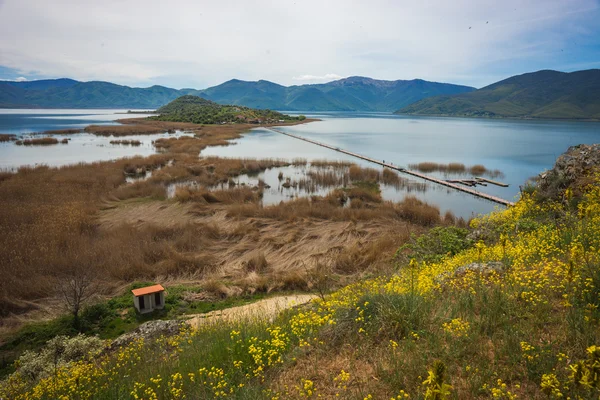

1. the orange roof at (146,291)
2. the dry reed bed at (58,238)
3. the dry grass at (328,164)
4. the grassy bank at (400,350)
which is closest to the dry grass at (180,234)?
the dry reed bed at (58,238)

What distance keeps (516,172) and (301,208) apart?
2702 cm

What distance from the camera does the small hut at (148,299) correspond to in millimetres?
10344

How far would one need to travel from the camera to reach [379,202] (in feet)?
77.4

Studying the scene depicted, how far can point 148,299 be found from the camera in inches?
414

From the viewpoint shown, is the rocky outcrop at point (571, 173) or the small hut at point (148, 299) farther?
the rocky outcrop at point (571, 173)

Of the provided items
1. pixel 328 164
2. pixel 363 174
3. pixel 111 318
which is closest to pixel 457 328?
pixel 111 318

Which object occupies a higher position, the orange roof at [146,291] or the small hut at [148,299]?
the orange roof at [146,291]

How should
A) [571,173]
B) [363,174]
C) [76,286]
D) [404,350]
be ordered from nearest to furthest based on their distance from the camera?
[404,350] → [76,286] → [571,173] → [363,174]

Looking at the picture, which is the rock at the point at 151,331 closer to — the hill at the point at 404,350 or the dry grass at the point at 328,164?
the hill at the point at 404,350

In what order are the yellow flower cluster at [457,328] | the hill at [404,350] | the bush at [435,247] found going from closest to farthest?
the hill at [404,350]
the yellow flower cluster at [457,328]
the bush at [435,247]

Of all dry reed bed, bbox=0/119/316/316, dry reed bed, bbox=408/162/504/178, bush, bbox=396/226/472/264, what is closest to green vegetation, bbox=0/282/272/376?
dry reed bed, bbox=0/119/316/316

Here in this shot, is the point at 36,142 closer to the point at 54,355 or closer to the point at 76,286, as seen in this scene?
the point at 76,286

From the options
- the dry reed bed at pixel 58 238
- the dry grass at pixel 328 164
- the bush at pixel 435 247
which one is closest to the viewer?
the dry reed bed at pixel 58 238

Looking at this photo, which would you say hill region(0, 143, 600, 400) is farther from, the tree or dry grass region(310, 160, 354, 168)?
dry grass region(310, 160, 354, 168)
